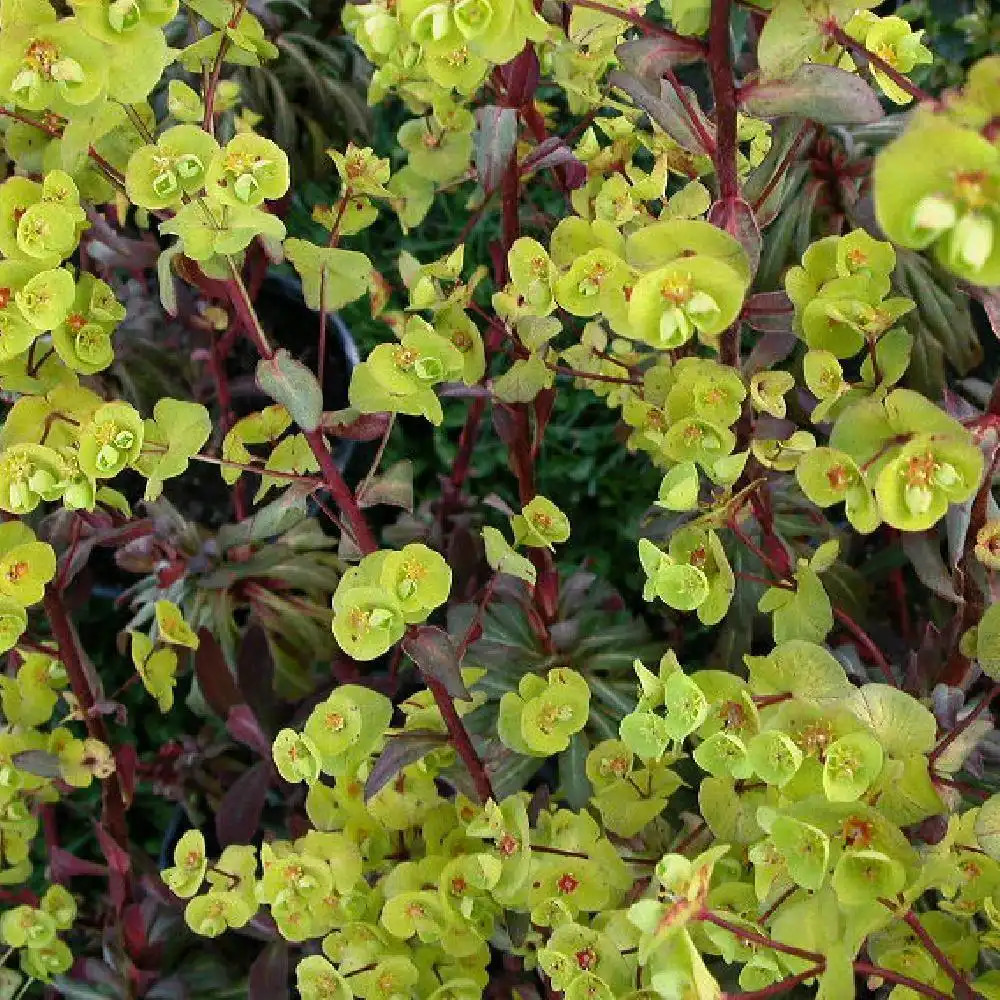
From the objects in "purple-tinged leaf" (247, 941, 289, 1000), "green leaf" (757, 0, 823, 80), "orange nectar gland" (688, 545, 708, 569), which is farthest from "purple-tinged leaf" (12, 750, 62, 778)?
"green leaf" (757, 0, 823, 80)

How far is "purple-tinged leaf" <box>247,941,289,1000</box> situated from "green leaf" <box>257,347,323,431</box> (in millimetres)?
521

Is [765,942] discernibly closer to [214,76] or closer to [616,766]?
[616,766]

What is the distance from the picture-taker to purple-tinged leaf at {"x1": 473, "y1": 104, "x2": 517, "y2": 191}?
811 millimetres

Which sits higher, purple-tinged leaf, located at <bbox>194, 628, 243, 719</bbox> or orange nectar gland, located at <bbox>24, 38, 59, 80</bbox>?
orange nectar gland, located at <bbox>24, 38, 59, 80</bbox>

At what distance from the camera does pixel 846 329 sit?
0.65 meters

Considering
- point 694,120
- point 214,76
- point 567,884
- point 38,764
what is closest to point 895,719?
point 567,884

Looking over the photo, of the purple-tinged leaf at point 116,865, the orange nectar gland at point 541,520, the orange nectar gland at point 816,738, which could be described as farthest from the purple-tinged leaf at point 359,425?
the purple-tinged leaf at point 116,865

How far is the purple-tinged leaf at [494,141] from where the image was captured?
811 mm

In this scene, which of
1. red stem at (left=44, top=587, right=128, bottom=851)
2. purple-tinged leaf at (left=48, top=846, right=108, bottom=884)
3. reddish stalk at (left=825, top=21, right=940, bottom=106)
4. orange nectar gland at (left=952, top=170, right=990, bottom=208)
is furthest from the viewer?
purple-tinged leaf at (left=48, top=846, right=108, bottom=884)

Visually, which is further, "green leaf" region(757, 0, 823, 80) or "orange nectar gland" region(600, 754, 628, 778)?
"orange nectar gland" region(600, 754, 628, 778)

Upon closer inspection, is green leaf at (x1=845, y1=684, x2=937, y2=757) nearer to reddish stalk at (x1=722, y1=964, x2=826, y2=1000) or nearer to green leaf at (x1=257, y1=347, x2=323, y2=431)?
reddish stalk at (x1=722, y1=964, x2=826, y2=1000)

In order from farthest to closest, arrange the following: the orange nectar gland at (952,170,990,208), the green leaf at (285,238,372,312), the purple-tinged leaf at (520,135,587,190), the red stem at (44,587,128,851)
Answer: the red stem at (44,587,128,851) < the purple-tinged leaf at (520,135,587,190) < the green leaf at (285,238,372,312) < the orange nectar gland at (952,170,990,208)

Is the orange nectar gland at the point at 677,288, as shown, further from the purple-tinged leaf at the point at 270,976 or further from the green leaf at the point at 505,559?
the purple-tinged leaf at the point at 270,976

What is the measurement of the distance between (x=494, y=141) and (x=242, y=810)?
2.02 ft
